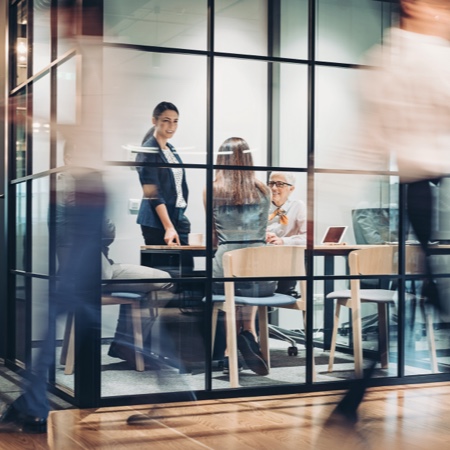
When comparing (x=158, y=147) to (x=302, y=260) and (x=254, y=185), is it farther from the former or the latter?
(x=302, y=260)

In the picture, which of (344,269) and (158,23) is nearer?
(158,23)

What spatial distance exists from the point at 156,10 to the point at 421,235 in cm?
201

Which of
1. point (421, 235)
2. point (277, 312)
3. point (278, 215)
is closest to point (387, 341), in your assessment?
point (277, 312)

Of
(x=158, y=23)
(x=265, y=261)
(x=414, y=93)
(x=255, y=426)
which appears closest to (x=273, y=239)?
(x=265, y=261)

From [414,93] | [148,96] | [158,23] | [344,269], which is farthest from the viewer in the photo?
[344,269]

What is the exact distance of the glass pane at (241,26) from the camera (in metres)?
Result: 3.11

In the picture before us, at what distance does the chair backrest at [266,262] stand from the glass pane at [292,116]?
1.04 ft

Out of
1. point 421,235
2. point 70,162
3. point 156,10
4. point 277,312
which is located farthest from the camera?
point 277,312

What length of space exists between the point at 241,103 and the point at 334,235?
1.95 ft

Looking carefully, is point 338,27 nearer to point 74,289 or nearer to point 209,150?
point 209,150

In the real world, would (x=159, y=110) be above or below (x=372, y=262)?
above

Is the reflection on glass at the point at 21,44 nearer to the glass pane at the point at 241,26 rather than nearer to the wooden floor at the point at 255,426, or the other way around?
the glass pane at the point at 241,26

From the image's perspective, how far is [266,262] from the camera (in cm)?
318

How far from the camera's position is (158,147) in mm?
3166
